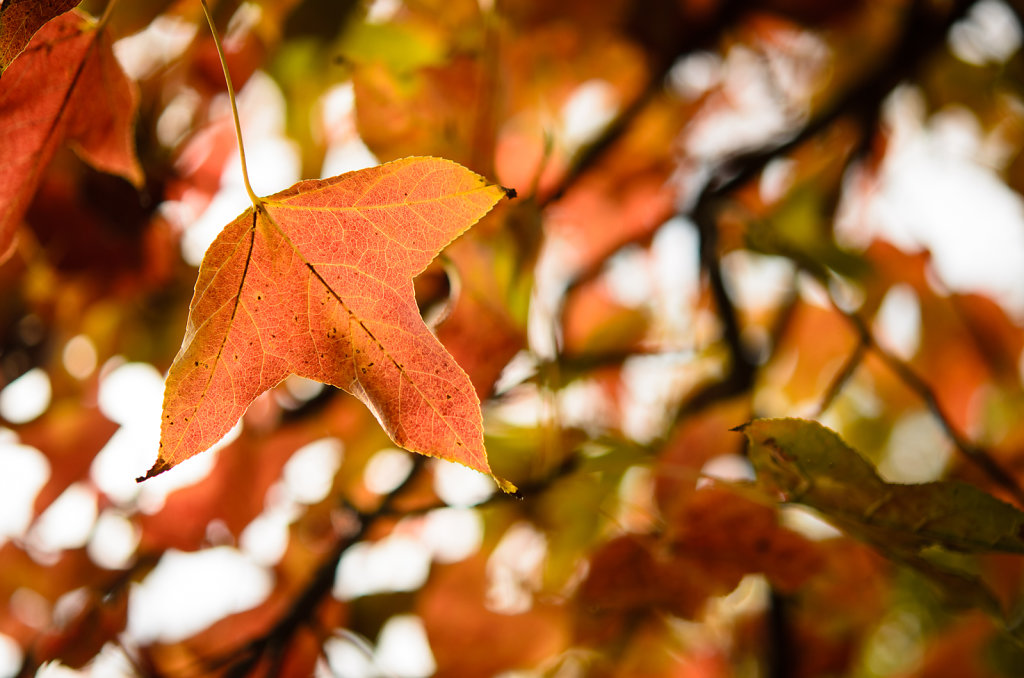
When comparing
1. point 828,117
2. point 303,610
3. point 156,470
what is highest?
point 156,470

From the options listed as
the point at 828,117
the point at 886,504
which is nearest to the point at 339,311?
the point at 886,504

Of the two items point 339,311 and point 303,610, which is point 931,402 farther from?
point 303,610

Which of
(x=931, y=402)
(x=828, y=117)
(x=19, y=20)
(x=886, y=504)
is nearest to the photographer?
(x=19, y=20)

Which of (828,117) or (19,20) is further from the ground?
(19,20)

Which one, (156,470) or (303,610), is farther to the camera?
(303,610)

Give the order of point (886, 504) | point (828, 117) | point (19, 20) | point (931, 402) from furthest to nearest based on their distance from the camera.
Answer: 1. point (828, 117)
2. point (931, 402)
3. point (886, 504)
4. point (19, 20)
